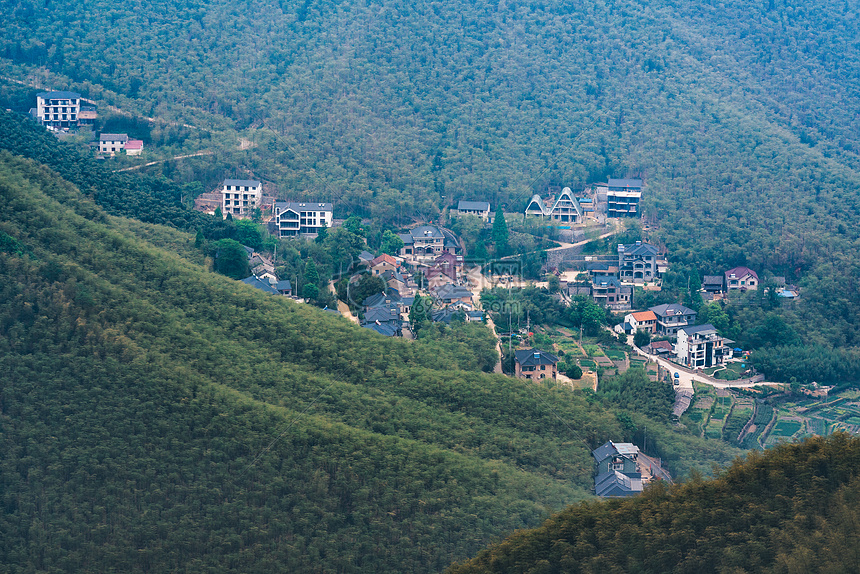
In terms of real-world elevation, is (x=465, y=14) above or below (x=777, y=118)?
above

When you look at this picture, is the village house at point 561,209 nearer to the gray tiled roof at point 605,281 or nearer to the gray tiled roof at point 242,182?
the gray tiled roof at point 605,281

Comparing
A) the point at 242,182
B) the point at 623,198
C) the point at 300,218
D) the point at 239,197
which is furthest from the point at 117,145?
the point at 623,198

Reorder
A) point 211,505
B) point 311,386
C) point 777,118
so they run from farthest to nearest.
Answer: point 777,118 → point 311,386 → point 211,505

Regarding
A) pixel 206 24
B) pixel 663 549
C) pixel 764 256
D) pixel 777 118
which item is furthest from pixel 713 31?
pixel 663 549

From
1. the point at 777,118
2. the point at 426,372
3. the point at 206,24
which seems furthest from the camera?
the point at 206,24

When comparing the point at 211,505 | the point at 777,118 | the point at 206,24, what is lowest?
the point at 211,505

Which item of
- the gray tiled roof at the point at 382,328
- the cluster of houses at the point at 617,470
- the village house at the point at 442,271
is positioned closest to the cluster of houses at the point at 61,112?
the village house at the point at 442,271

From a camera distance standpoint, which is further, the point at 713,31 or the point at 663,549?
the point at 713,31

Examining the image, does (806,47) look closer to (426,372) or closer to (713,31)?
(713,31)
